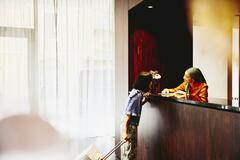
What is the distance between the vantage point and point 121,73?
4555mm

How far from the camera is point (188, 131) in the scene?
97.3 inches

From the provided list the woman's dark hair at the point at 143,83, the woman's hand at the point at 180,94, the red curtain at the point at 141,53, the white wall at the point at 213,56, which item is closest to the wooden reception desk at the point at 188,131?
the woman's dark hair at the point at 143,83

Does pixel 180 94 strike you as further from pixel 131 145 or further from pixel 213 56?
pixel 213 56

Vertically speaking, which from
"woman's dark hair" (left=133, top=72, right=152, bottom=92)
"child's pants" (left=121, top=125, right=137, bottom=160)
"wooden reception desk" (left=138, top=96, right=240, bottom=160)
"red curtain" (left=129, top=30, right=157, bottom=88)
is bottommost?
"child's pants" (left=121, top=125, right=137, bottom=160)

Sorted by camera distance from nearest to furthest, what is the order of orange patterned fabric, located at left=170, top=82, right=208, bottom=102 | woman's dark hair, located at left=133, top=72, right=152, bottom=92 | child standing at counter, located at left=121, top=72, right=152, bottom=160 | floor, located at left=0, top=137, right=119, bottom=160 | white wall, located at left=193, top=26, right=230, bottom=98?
child standing at counter, located at left=121, top=72, right=152, bottom=160 < woman's dark hair, located at left=133, top=72, right=152, bottom=92 < orange patterned fabric, located at left=170, top=82, right=208, bottom=102 < floor, located at left=0, top=137, right=119, bottom=160 < white wall, located at left=193, top=26, right=230, bottom=98

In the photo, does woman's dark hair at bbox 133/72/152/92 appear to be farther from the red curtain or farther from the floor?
the floor

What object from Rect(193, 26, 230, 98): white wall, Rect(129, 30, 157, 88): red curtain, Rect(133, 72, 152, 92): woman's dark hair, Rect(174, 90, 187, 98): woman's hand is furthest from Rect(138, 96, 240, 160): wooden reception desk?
Rect(193, 26, 230, 98): white wall

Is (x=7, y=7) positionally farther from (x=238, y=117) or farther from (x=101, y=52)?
(x=238, y=117)

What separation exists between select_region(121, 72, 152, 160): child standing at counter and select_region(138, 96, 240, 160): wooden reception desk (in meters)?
0.18

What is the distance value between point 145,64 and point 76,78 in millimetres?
1207

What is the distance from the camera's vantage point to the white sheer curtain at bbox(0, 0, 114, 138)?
4441mm

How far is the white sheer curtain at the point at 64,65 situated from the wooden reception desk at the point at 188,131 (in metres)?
1.49

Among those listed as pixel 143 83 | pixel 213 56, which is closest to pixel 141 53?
pixel 143 83

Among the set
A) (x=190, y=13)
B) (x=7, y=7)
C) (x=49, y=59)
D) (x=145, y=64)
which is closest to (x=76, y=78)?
(x=49, y=59)
